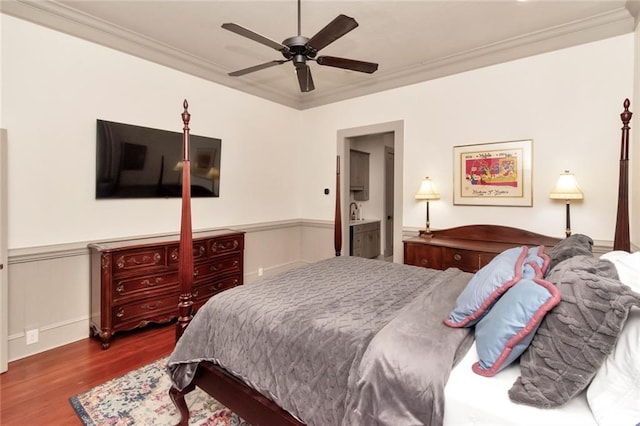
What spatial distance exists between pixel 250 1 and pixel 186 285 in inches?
92.0

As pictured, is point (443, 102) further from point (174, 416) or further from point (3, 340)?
point (3, 340)

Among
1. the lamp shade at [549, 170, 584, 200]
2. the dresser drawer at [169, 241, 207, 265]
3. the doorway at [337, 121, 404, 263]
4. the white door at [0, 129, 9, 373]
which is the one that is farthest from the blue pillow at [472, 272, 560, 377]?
the white door at [0, 129, 9, 373]

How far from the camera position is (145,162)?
3.37 metres

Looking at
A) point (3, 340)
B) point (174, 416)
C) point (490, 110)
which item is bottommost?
point (174, 416)

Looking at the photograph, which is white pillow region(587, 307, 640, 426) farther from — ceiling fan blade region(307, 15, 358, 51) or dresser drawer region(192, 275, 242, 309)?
Result: dresser drawer region(192, 275, 242, 309)

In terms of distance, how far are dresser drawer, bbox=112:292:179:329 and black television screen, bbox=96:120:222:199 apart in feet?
3.59

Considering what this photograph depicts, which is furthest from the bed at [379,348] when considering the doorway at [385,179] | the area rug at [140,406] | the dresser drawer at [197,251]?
the doorway at [385,179]

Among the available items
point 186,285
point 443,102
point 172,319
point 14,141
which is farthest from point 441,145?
point 14,141

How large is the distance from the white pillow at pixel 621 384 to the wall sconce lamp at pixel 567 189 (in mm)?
2270

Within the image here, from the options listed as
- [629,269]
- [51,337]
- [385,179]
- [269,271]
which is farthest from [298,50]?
[385,179]

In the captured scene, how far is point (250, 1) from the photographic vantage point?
8.71ft

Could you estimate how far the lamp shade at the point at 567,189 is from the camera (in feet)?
9.45

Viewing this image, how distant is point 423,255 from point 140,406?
111 inches

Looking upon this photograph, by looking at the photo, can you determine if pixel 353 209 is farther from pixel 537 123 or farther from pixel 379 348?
pixel 379 348
